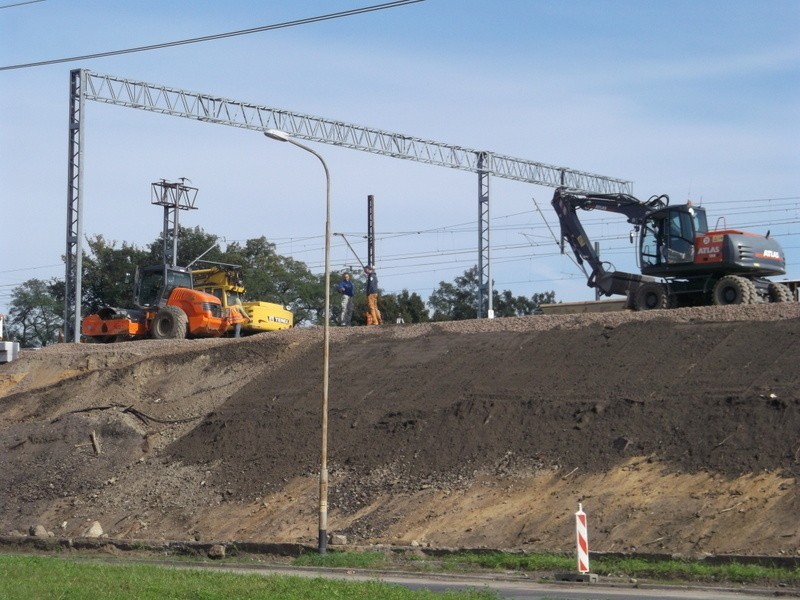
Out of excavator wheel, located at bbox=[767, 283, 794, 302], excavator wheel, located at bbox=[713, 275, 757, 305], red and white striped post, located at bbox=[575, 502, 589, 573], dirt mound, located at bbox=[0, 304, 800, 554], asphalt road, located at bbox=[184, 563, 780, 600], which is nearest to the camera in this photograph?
asphalt road, located at bbox=[184, 563, 780, 600]

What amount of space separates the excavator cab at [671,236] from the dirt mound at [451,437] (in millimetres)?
4199

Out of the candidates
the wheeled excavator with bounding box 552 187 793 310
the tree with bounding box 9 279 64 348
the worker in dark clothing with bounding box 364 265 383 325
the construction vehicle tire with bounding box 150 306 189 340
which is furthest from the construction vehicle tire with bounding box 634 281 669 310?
the tree with bounding box 9 279 64 348

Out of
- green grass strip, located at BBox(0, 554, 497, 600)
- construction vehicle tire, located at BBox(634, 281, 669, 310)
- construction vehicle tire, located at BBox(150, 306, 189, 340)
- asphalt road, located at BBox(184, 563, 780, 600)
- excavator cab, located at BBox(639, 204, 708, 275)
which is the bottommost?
asphalt road, located at BBox(184, 563, 780, 600)

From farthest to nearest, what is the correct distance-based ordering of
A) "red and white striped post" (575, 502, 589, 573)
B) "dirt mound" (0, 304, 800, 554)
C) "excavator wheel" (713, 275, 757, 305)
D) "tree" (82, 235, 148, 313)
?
"tree" (82, 235, 148, 313) < "excavator wheel" (713, 275, 757, 305) < "dirt mound" (0, 304, 800, 554) < "red and white striped post" (575, 502, 589, 573)

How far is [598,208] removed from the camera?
36719 millimetres

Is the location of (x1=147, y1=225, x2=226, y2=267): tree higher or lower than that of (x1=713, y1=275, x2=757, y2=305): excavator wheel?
higher

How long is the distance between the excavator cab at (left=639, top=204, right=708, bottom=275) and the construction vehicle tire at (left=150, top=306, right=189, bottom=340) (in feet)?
50.1

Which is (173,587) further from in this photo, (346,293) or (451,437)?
(346,293)

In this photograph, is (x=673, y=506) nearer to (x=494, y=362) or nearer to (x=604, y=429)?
(x=604, y=429)

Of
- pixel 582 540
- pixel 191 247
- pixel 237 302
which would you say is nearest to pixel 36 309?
pixel 191 247

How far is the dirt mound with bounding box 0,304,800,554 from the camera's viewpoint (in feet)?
69.8

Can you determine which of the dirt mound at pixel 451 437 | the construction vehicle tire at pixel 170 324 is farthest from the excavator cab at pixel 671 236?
the construction vehicle tire at pixel 170 324

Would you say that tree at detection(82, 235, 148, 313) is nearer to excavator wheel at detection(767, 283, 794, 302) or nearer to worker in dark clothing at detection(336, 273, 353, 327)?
worker in dark clothing at detection(336, 273, 353, 327)

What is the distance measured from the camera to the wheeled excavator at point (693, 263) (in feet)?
102
